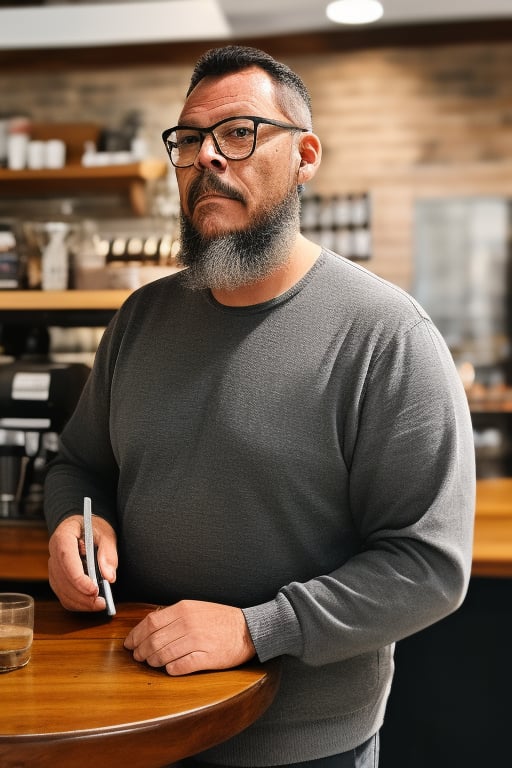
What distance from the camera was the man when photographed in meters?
1.25

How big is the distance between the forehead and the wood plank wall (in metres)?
4.07

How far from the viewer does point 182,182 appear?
1465 mm

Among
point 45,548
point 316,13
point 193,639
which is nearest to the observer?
point 193,639

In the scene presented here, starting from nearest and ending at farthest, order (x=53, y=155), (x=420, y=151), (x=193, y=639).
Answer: (x=193, y=639) < (x=53, y=155) < (x=420, y=151)

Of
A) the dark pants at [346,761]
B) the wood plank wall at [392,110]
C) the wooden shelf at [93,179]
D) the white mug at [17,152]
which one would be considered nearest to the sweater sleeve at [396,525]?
the dark pants at [346,761]

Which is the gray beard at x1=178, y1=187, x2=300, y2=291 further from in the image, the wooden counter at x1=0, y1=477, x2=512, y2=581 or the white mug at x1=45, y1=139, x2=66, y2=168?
the white mug at x1=45, y1=139, x2=66, y2=168

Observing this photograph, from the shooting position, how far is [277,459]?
4.42 ft

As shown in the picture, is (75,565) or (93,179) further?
(93,179)

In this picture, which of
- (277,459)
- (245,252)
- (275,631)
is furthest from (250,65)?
(275,631)

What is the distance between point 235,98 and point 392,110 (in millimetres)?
4293

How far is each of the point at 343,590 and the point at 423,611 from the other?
0.41ft

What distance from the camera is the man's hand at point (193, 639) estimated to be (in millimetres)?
1200

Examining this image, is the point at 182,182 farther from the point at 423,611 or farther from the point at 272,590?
the point at 423,611

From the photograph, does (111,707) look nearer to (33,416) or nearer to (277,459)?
(277,459)
